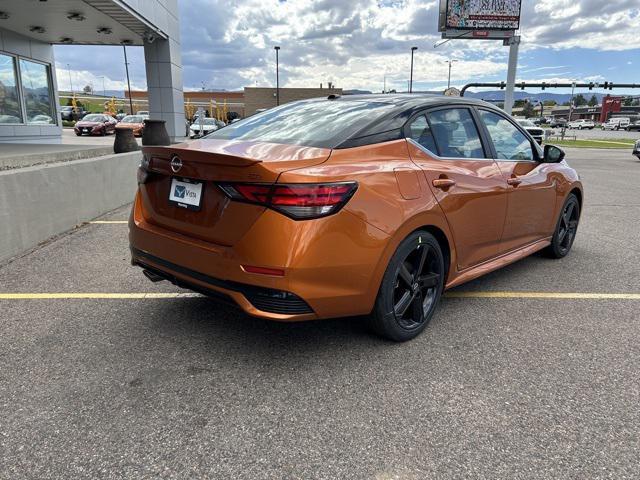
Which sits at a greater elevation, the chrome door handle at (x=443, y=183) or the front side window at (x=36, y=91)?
the front side window at (x=36, y=91)

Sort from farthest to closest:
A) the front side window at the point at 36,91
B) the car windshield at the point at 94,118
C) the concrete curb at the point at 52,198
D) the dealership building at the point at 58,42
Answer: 1. the car windshield at the point at 94,118
2. the front side window at the point at 36,91
3. the dealership building at the point at 58,42
4. the concrete curb at the point at 52,198

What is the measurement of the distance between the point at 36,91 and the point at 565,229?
15.9 m

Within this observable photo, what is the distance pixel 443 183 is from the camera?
3.34 meters

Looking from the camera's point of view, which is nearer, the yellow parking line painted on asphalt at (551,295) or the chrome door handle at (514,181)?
the chrome door handle at (514,181)

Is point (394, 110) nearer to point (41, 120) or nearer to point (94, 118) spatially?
point (41, 120)

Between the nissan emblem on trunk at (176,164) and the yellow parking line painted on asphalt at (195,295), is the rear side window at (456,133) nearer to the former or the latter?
the yellow parking line painted on asphalt at (195,295)

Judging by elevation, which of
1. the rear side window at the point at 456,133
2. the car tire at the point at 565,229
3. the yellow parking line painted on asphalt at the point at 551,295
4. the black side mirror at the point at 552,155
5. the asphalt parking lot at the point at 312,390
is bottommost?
the yellow parking line painted on asphalt at the point at 551,295

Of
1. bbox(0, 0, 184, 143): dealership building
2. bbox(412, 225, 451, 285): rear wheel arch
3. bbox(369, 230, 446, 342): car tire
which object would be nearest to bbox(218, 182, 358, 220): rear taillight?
bbox(369, 230, 446, 342): car tire

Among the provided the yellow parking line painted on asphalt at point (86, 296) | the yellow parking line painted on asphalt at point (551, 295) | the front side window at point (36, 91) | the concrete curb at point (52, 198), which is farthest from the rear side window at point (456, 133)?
the front side window at point (36, 91)

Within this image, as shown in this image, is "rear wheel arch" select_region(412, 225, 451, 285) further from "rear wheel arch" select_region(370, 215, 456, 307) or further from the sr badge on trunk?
the sr badge on trunk

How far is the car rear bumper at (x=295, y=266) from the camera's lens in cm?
261

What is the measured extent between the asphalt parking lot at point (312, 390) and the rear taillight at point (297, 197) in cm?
100

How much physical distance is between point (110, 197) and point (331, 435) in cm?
668

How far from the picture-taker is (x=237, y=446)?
2.28 metres
